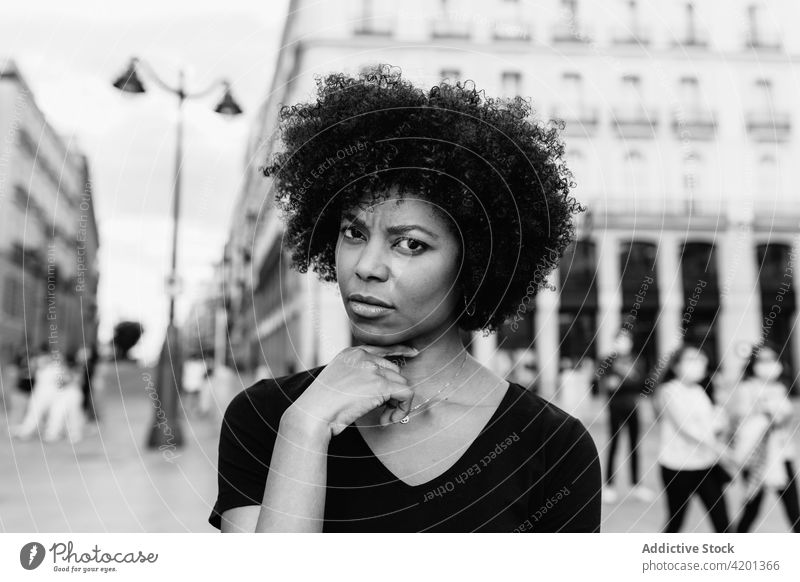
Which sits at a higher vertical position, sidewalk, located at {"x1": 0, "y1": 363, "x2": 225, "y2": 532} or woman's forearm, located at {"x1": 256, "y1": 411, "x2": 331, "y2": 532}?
woman's forearm, located at {"x1": 256, "y1": 411, "x2": 331, "y2": 532}

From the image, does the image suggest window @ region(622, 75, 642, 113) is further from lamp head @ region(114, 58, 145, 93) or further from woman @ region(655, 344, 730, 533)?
lamp head @ region(114, 58, 145, 93)

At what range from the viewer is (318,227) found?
1.54m

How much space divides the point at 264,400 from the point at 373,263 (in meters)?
0.35

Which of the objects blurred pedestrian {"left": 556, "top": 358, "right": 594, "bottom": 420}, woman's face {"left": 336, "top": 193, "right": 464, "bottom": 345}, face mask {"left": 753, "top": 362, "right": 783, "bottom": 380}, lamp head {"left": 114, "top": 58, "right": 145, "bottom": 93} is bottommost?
blurred pedestrian {"left": 556, "top": 358, "right": 594, "bottom": 420}

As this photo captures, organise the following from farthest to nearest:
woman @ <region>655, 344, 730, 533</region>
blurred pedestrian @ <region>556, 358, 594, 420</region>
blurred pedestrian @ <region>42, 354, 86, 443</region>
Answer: blurred pedestrian @ <region>556, 358, 594, 420</region> < blurred pedestrian @ <region>42, 354, 86, 443</region> < woman @ <region>655, 344, 730, 533</region>

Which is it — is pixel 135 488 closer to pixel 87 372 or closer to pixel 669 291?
pixel 87 372

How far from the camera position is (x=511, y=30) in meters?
2.16

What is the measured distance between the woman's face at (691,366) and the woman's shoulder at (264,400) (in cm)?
310

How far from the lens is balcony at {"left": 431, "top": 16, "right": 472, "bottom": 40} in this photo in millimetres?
2482

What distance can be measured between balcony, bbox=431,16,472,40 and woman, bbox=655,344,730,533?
7.55 feet

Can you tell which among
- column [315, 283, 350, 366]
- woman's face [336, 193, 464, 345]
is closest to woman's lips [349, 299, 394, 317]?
woman's face [336, 193, 464, 345]

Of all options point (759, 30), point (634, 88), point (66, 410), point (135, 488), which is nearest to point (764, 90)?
point (759, 30)

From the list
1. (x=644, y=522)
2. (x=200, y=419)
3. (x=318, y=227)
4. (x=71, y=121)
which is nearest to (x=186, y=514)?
(x=71, y=121)

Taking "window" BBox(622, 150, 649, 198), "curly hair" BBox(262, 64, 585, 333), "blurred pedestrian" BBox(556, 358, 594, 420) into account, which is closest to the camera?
"curly hair" BBox(262, 64, 585, 333)
